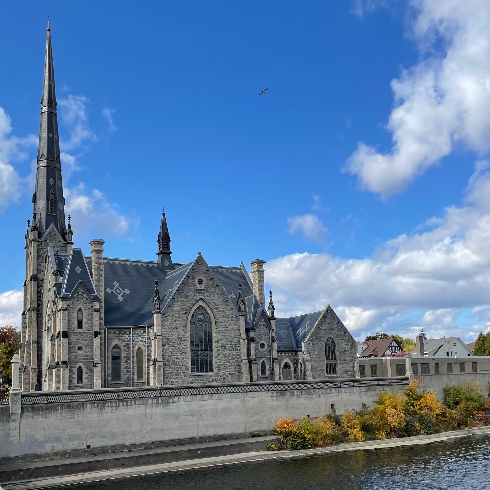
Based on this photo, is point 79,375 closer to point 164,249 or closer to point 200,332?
point 200,332

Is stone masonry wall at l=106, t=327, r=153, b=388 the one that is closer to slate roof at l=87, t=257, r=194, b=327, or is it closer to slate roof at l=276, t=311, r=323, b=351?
slate roof at l=87, t=257, r=194, b=327

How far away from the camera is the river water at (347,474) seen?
3350 cm

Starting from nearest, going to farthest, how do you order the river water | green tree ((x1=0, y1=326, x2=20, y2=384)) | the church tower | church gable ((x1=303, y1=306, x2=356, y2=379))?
the river water → the church tower → church gable ((x1=303, y1=306, x2=356, y2=379)) → green tree ((x1=0, y1=326, x2=20, y2=384))

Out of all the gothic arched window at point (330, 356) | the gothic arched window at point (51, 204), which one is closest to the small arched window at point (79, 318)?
the gothic arched window at point (51, 204)

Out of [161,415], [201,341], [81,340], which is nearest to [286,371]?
[201,341]

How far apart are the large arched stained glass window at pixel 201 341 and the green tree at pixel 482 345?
Answer: 211 ft

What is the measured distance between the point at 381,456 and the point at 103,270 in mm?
27778

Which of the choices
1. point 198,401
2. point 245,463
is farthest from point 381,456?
point 198,401

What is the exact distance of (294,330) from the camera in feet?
207

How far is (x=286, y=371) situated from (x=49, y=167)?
3080 cm

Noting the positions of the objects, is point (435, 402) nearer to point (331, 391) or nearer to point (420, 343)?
point (331, 391)

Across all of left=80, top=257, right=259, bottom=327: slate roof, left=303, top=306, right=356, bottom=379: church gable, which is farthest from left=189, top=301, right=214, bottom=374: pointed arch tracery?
left=303, top=306, right=356, bottom=379: church gable

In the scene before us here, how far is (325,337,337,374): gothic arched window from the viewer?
60.6m

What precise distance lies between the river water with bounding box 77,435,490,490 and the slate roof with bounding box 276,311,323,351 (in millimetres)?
19740
